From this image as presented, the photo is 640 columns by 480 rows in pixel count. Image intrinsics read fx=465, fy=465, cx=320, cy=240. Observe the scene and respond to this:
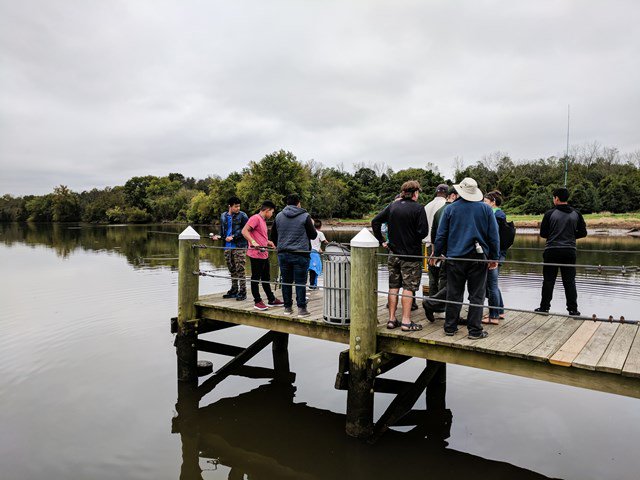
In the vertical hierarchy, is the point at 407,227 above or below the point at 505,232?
above

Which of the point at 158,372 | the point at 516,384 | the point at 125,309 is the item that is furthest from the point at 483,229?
the point at 125,309

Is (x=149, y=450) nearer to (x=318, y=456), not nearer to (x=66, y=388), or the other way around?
(x=318, y=456)

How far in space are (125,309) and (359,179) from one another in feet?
232

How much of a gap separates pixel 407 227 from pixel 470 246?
87cm

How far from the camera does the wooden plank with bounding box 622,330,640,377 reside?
4.36m

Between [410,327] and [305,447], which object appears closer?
[410,327]

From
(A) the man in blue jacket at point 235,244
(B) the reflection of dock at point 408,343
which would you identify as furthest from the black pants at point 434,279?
(A) the man in blue jacket at point 235,244

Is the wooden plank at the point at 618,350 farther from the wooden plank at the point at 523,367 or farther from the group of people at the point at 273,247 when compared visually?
the group of people at the point at 273,247

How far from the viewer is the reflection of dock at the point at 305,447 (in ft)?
18.9

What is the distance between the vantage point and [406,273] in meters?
6.01

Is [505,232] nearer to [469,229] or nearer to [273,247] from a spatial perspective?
[469,229]

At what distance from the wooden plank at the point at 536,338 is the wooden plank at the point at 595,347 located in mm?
446

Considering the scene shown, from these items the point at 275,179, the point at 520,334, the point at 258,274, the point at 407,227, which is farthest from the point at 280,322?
the point at 275,179

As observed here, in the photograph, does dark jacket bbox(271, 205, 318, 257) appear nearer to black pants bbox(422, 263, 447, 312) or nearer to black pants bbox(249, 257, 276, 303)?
black pants bbox(249, 257, 276, 303)
